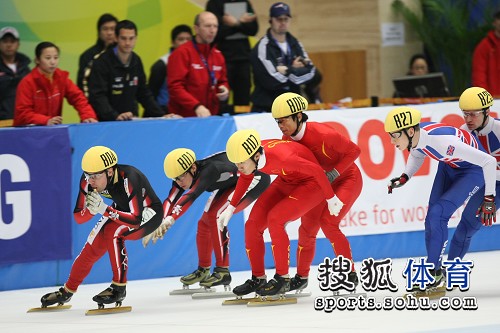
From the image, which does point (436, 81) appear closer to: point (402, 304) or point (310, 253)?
point (310, 253)

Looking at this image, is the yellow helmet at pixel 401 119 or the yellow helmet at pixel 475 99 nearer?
the yellow helmet at pixel 401 119

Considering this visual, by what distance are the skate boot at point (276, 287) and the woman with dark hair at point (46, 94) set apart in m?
3.31

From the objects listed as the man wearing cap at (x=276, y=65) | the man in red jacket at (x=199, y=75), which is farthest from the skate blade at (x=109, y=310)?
the man wearing cap at (x=276, y=65)

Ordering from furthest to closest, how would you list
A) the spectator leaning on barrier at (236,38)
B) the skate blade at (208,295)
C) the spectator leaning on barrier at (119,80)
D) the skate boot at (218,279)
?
the spectator leaning on barrier at (236,38) < the spectator leaning on barrier at (119,80) < the skate boot at (218,279) < the skate blade at (208,295)

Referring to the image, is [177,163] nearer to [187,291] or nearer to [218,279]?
[218,279]

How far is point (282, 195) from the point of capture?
10.7m

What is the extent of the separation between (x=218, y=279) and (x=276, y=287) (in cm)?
123

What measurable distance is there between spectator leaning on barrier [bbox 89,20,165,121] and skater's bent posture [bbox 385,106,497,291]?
377 centimetres

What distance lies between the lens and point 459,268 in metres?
10.4

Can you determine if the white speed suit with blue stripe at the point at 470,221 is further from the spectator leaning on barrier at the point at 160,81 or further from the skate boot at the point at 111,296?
the spectator leaning on barrier at the point at 160,81

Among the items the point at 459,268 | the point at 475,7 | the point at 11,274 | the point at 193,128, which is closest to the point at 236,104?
the point at 193,128

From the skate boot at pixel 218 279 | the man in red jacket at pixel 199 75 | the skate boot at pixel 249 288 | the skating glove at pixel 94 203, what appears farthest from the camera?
the man in red jacket at pixel 199 75

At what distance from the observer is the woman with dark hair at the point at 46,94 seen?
41.0 ft

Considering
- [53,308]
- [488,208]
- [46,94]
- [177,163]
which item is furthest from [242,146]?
[46,94]
